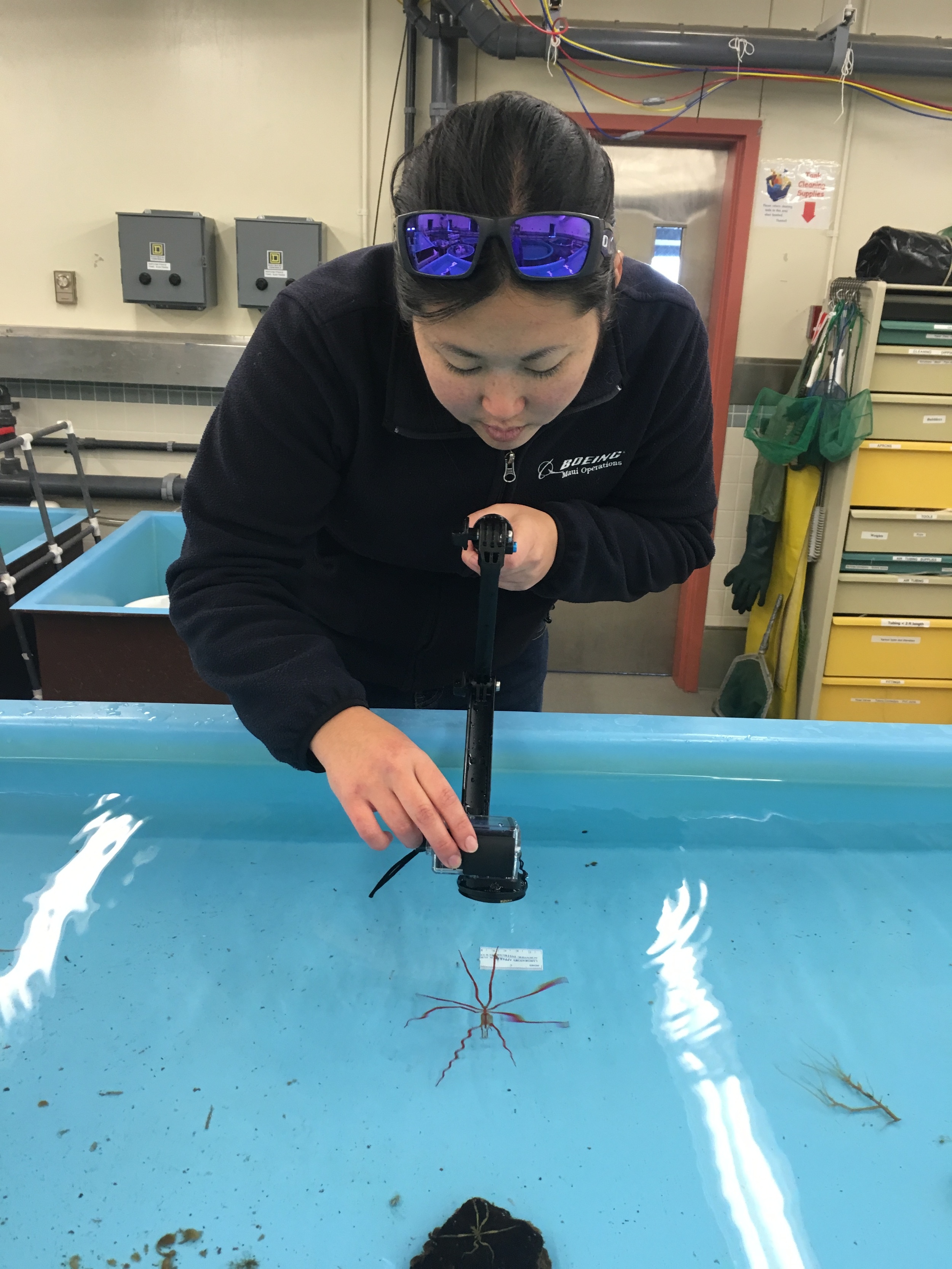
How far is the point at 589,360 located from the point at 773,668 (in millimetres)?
2712

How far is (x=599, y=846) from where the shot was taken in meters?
1.17

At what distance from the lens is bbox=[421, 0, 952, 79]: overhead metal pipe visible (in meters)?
2.83

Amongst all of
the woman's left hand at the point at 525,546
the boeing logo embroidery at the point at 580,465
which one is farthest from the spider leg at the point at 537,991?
the boeing logo embroidery at the point at 580,465

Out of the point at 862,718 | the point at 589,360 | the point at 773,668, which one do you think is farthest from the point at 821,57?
the point at 589,360

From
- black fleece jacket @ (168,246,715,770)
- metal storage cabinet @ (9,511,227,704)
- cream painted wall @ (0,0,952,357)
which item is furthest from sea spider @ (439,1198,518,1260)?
cream painted wall @ (0,0,952,357)

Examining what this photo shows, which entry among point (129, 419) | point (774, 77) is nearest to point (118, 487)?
point (129, 419)

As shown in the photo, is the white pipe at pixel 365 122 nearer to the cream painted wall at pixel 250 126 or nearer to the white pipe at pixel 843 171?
the cream painted wall at pixel 250 126

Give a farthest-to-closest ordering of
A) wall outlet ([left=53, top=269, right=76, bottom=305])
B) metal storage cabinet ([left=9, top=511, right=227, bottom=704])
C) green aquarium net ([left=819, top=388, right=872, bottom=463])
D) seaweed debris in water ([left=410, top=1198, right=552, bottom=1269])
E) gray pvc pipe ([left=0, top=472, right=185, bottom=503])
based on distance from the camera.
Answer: gray pvc pipe ([left=0, top=472, right=185, bottom=503])
wall outlet ([left=53, top=269, right=76, bottom=305])
green aquarium net ([left=819, top=388, right=872, bottom=463])
metal storage cabinet ([left=9, top=511, right=227, bottom=704])
seaweed debris in water ([left=410, top=1198, right=552, bottom=1269])

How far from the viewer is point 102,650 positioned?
7.07 ft

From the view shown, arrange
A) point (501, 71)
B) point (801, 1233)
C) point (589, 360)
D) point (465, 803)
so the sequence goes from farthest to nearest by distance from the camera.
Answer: point (501, 71) → point (465, 803) → point (589, 360) → point (801, 1233)

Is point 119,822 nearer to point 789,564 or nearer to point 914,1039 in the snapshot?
point 914,1039

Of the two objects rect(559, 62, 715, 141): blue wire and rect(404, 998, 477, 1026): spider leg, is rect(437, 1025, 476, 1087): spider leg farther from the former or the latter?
rect(559, 62, 715, 141): blue wire

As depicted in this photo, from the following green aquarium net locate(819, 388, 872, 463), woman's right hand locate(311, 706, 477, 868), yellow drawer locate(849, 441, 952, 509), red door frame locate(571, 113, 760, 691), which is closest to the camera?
woman's right hand locate(311, 706, 477, 868)

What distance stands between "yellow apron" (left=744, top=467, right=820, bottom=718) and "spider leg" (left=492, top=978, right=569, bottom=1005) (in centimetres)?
245
